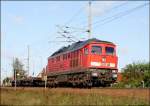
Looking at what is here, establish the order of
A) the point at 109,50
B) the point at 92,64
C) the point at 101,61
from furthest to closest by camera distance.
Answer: the point at 109,50, the point at 101,61, the point at 92,64

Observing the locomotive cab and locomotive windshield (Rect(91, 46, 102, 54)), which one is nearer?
the locomotive cab

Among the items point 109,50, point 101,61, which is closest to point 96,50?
point 101,61

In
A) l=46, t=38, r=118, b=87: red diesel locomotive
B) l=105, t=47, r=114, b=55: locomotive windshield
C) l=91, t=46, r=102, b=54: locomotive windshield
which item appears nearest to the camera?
l=46, t=38, r=118, b=87: red diesel locomotive

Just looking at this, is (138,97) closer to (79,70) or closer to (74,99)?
(74,99)

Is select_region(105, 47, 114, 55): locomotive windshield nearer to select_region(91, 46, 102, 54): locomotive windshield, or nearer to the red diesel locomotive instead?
the red diesel locomotive

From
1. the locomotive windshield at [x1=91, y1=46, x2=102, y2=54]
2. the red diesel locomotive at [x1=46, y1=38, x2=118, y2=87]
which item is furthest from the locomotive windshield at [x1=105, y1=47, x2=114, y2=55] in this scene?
the locomotive windshield at [x1=91, y1=46, x2=102, y2=54]

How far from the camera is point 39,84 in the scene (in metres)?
42.6

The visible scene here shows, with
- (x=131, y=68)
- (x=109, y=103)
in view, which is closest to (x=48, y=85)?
(x=109, y=103)

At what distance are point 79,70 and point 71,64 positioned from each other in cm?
245

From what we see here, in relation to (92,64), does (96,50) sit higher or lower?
higher

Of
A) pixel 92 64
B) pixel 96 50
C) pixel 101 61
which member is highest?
pixel 96 50

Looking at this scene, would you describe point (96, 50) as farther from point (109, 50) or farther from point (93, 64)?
point (93, 64)

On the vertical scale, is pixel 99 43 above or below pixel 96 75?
above

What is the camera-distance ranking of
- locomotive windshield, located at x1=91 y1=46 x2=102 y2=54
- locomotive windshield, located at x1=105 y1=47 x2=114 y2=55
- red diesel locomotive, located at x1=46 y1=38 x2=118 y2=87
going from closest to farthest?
1. red diesel locomotive, located at x1=46 y1=38 x2=118 y2=87
2. locomotive windshield, located at x1=91 y1=46 x2=102 y2=54
3. locomotive windshield, located at x1=105 y1=47 x2=114 y2=55
